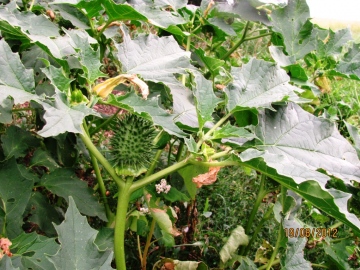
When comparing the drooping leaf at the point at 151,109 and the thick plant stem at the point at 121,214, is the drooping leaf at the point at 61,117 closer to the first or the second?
the drooping leaf at the point at 151,109

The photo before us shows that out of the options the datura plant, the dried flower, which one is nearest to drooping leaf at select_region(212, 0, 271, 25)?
the datura plant

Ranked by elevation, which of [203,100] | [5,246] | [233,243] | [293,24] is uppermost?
[293,24]

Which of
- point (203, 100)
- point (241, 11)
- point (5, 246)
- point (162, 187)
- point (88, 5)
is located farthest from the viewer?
point (241, 11)

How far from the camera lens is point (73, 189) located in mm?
1094

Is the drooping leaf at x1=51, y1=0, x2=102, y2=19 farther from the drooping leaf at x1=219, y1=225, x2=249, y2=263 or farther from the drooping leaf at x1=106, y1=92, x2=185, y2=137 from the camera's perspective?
the drooping leaf at x1=219, y1=225, x2=249, y2=263

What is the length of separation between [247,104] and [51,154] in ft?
2.07

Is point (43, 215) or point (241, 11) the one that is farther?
point (241, 11)

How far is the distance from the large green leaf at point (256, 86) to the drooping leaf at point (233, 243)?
503mm

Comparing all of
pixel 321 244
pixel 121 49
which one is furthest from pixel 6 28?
pixel 321 244

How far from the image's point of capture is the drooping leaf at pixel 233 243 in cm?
125

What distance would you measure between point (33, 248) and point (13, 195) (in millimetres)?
184

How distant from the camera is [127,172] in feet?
2.86
